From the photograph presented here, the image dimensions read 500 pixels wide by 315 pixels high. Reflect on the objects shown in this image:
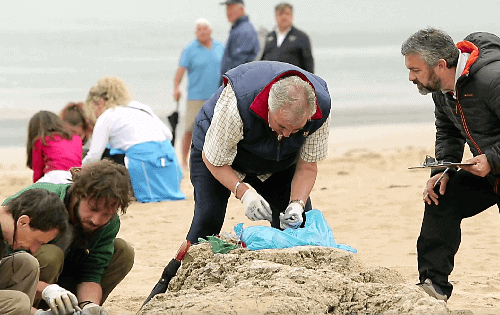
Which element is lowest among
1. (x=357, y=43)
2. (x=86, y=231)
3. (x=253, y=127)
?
(x=357, y=43)

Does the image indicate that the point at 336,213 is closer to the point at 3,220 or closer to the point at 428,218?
the point at 428,218

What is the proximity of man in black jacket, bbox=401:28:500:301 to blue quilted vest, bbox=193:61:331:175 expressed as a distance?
529mm

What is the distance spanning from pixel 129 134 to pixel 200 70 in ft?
9.44

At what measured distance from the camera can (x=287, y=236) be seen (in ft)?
11.7

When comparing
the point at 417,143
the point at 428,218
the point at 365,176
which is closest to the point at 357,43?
the point at 417,143

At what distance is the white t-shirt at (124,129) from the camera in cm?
666

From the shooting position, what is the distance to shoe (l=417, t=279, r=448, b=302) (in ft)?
12.3

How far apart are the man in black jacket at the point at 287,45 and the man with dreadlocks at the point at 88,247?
200 inches

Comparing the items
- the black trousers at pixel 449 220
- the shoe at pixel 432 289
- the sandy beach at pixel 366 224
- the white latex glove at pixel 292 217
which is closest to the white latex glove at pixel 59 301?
the sandy beach at pixel 366 224

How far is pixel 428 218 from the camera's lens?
4059 mm

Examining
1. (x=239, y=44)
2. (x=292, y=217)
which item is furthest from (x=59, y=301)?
(x=239, y=44)

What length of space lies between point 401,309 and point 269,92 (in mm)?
1251

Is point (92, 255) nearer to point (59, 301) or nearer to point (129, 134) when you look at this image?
point (59, 301)

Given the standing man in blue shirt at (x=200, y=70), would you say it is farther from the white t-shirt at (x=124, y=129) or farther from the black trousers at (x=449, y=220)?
the black trousers at (x=449, y=220)
